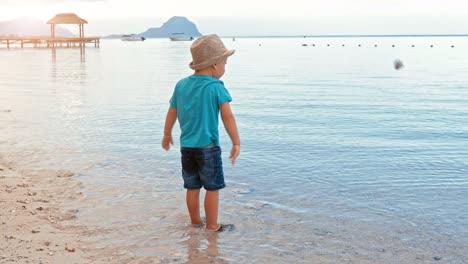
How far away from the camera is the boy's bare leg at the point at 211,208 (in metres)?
4.86

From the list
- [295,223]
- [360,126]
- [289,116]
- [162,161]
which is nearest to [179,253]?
[295,223]

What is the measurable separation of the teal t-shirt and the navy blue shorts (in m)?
0.07

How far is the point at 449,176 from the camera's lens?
7238 millimetres

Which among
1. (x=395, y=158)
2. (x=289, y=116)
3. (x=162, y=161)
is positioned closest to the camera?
(x=162, y=161)

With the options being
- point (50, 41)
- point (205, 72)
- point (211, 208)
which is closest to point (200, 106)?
point (205, 72)

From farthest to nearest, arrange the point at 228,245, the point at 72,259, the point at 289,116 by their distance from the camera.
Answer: the point at 289,116
the point at 228,245
the point at 72,259

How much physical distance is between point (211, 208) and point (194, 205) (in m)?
0.18

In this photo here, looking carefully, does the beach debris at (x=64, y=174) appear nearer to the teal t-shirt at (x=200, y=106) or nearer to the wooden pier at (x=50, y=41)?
the teal t-shirt at (x=200, y=106)

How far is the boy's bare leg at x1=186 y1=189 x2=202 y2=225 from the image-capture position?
194 inches

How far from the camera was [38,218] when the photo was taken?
5.04 metres

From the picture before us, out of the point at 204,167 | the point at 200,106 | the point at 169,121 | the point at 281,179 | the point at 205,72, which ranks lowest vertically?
the point at 281,179

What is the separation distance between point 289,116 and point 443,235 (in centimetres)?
849

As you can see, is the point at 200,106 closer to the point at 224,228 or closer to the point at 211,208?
the point at 211,208

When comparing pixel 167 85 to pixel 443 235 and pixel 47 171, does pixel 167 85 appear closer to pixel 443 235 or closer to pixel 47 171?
pixel 47 171
